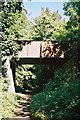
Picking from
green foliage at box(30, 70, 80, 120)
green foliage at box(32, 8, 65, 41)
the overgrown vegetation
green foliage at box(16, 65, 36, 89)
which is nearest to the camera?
green foliage at box(30, 70, 80, 120)

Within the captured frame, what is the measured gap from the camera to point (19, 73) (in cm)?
1756

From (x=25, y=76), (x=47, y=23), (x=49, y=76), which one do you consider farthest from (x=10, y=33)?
(x=47, y=23)

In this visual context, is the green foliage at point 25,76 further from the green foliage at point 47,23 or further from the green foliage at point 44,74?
the green foliage at point 47,23

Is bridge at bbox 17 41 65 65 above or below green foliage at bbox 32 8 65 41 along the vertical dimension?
below

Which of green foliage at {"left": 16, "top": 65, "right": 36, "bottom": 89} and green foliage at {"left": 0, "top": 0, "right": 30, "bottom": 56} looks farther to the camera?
green foliage at {"left": 16, "top": 65, "right": 36, "bottom": 89}

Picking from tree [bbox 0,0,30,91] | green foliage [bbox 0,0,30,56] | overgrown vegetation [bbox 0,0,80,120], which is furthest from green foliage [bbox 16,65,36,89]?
green foliage [bbox 0,0,30,56]

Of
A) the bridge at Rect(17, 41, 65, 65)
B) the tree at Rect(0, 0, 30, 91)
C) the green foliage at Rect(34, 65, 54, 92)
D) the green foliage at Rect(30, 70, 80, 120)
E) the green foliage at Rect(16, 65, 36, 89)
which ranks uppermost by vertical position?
the tree at Rect(0, 0, 30, 91)

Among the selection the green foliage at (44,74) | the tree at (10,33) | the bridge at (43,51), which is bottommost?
the green foliage at (44,74)

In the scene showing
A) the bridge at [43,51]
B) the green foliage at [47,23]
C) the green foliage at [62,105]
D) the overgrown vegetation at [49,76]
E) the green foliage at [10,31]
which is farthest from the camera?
the green foliage at [47,23]

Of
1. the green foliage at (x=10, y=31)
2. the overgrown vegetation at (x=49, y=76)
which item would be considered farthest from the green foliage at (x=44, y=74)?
the green foliage at (x=10, y=31)

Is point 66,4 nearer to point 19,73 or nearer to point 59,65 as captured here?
point 59,65

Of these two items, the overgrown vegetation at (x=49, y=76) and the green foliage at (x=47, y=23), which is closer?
the overgrown vegetation at (x=49, y=76)

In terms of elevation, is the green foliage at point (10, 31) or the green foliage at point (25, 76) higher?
the green foliage at point (10, 31)

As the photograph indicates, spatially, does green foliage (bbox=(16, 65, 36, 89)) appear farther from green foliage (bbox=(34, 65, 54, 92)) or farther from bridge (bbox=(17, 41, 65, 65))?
bridge (bbox=(17, 41, 65, 65))
